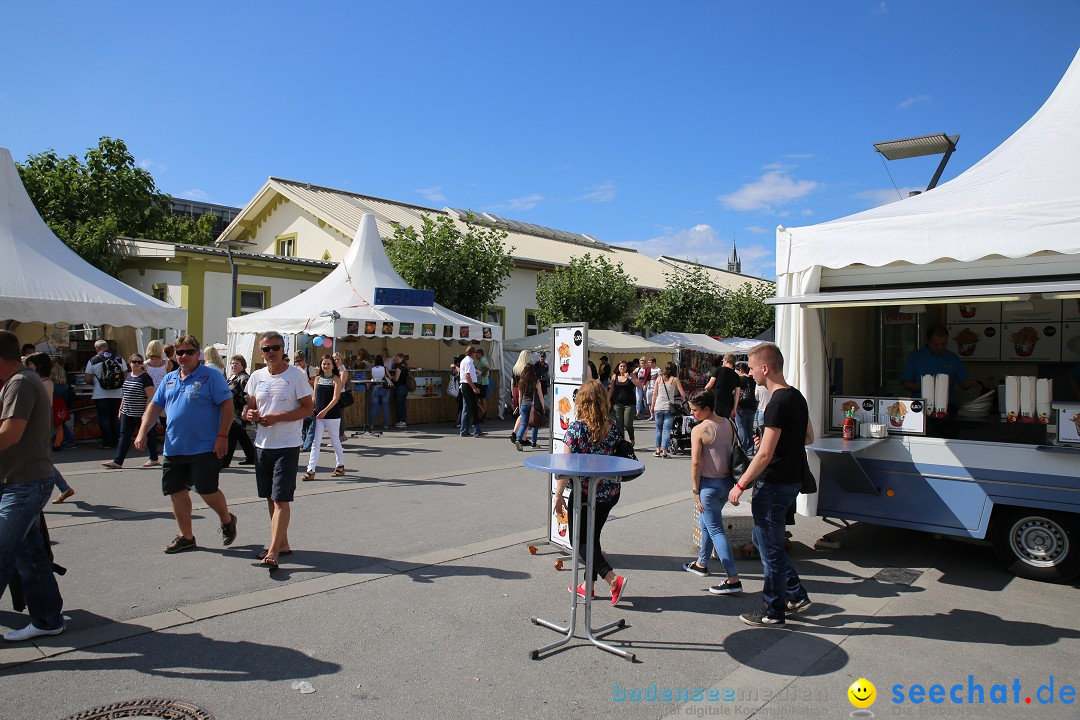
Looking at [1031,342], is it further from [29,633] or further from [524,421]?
[29,633]

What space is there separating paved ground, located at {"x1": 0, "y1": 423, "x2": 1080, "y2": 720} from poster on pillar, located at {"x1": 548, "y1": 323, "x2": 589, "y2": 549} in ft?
1.26

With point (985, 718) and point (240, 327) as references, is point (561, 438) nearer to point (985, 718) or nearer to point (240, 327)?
point (985, 718)

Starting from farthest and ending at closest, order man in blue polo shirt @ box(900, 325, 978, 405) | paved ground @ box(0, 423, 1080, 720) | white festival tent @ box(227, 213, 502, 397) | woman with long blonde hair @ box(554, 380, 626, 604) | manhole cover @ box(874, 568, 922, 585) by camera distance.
A: white festival tent @ box(227, 213, 502, 397)
man in blue polo shirt @ box(900, 325, 978, 405)
manhole cover @ box(874, 568, 922, 585)
woman with long blonde hair @ box(554, 380, 626, 604)
paved ground @ box(0, 423, 1080, 720)

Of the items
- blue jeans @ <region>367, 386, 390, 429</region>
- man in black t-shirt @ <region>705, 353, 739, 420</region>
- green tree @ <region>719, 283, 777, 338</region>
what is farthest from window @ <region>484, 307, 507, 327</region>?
man in black t-shirt @ <region>705, 353, 739, 420</region>

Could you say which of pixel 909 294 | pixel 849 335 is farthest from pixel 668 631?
pixel 849 335

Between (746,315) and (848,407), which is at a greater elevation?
(746,315)

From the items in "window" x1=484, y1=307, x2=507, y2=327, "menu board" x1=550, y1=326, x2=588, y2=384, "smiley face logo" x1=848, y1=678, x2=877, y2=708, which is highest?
"window" x1=484, y1=307, x2=507, y2=327

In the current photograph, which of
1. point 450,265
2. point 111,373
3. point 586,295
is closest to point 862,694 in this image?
point 111,373

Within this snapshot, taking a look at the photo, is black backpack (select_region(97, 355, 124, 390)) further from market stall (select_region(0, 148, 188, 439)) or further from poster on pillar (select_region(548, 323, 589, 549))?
poster on pillar (select_region(548, 323, 589, 549))

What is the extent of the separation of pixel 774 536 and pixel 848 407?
102 inches

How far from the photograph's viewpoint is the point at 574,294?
2536 cm

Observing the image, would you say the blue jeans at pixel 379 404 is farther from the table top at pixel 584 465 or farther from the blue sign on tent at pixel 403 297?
the table top at pixel 584 465

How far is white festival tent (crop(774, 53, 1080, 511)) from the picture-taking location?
548 cm

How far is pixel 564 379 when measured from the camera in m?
6.14
